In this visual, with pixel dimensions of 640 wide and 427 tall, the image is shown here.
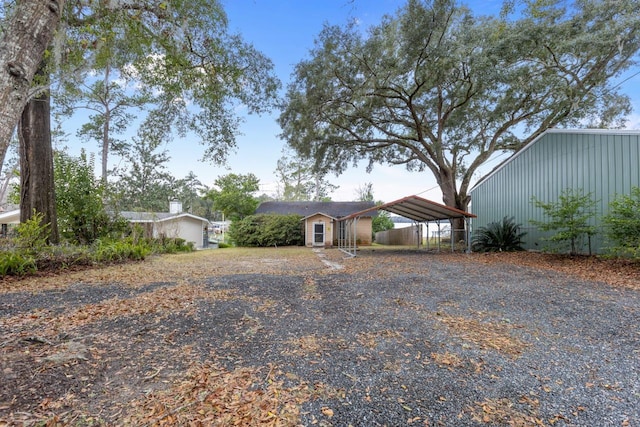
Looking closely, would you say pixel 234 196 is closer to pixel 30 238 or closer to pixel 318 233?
pixel 318 233

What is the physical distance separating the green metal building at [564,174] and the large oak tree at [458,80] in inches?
98.6

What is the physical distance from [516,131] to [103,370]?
1731 centimetres

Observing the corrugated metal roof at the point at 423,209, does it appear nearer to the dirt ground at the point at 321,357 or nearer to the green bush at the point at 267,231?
the dirt ground at the point at 321,357

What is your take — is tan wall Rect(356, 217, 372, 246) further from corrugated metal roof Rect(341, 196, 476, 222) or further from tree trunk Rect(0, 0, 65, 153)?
tree trunk Rect(0, 0, 65, 153)

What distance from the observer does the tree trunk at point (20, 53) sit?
1.68 metres

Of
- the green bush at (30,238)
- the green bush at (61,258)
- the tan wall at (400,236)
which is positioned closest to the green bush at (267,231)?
the tan wall at (400,236)

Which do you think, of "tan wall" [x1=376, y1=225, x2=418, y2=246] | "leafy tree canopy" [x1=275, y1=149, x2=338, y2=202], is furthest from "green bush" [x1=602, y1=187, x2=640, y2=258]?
"leafy tree canopy" [x1=275, y1=149, x2=338, y2=202]

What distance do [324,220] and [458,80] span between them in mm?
10696

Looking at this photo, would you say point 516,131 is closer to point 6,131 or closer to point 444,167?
point 444,167

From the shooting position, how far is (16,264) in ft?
19.8

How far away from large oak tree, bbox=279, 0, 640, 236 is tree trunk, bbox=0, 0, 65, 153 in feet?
34.1

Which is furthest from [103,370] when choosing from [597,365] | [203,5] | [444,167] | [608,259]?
[444,167]

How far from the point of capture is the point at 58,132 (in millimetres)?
16156

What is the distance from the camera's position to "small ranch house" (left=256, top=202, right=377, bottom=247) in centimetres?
1897
